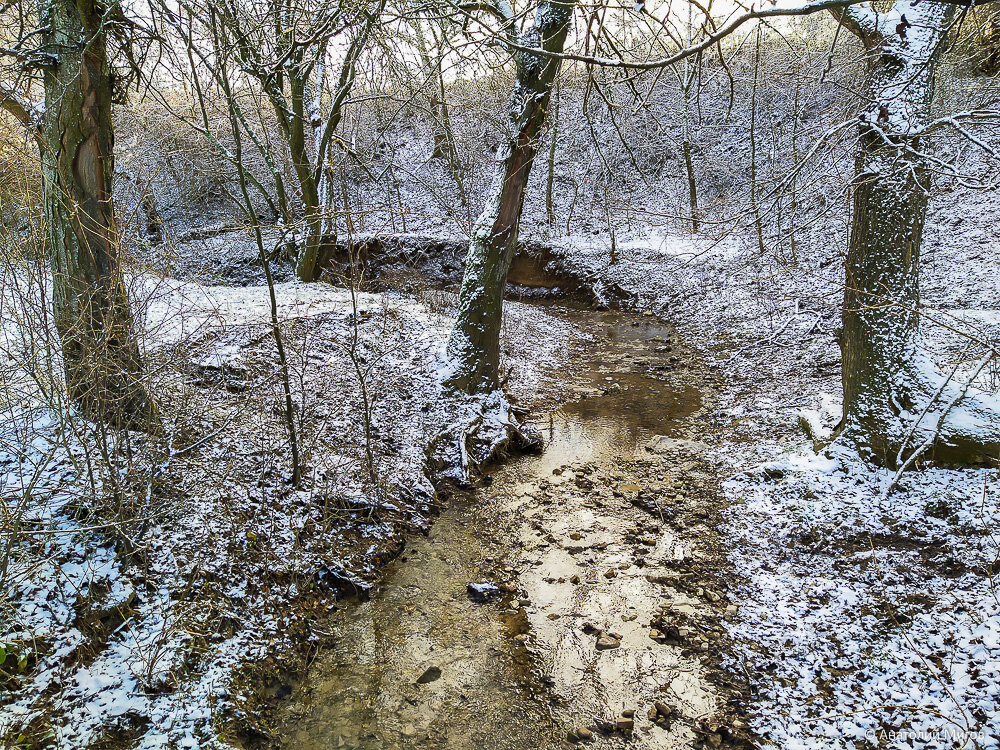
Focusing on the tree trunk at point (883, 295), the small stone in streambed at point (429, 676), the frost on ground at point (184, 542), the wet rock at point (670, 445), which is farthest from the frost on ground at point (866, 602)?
the frost on ground at point (184, 542)

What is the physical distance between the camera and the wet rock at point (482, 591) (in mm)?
5129

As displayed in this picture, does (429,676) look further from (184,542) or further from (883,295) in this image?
(883,295)

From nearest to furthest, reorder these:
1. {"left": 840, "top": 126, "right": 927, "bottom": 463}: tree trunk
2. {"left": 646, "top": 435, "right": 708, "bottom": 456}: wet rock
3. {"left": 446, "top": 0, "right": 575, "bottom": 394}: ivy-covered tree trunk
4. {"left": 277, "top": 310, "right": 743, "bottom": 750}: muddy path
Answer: {"left": 277, "top": 310, "right": 743, "bottom": 750}: muddy path → {"left": 840, "top": 126, "right": 927, "bottom": 463}: tree trunk → {"left": 646, "top": 435, "right": 708, "bottom": 456}: wet rock → {"left": 446, "top": 0, "right": 575, "bottom": 394}: ivy-covered tree trunk

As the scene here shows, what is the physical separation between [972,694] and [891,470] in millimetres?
2646

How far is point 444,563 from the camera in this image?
5.64 m

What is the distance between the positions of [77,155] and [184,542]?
11.7 feet

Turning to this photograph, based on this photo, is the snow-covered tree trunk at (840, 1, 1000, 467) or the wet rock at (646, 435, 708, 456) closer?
the snow-covered tree trunk at (840, 1, 1000, 467)

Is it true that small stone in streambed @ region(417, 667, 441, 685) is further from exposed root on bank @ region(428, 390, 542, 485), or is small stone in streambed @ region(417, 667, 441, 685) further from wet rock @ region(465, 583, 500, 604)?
exposed root on bank @ region(428, 390, 542, 485)

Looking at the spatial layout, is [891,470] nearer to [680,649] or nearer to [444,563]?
[680,649]

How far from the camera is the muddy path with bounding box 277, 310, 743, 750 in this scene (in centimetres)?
386

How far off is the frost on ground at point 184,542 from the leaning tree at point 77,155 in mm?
383

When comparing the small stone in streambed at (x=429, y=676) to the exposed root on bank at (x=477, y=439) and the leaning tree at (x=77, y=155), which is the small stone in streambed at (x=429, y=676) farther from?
the leaning tree at (x=77, y=155)

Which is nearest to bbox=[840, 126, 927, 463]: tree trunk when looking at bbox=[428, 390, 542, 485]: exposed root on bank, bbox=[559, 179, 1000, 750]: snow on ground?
bbox=[559, 179, 1000, 750]: snow on ground

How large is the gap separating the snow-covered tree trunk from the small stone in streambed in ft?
15.2
